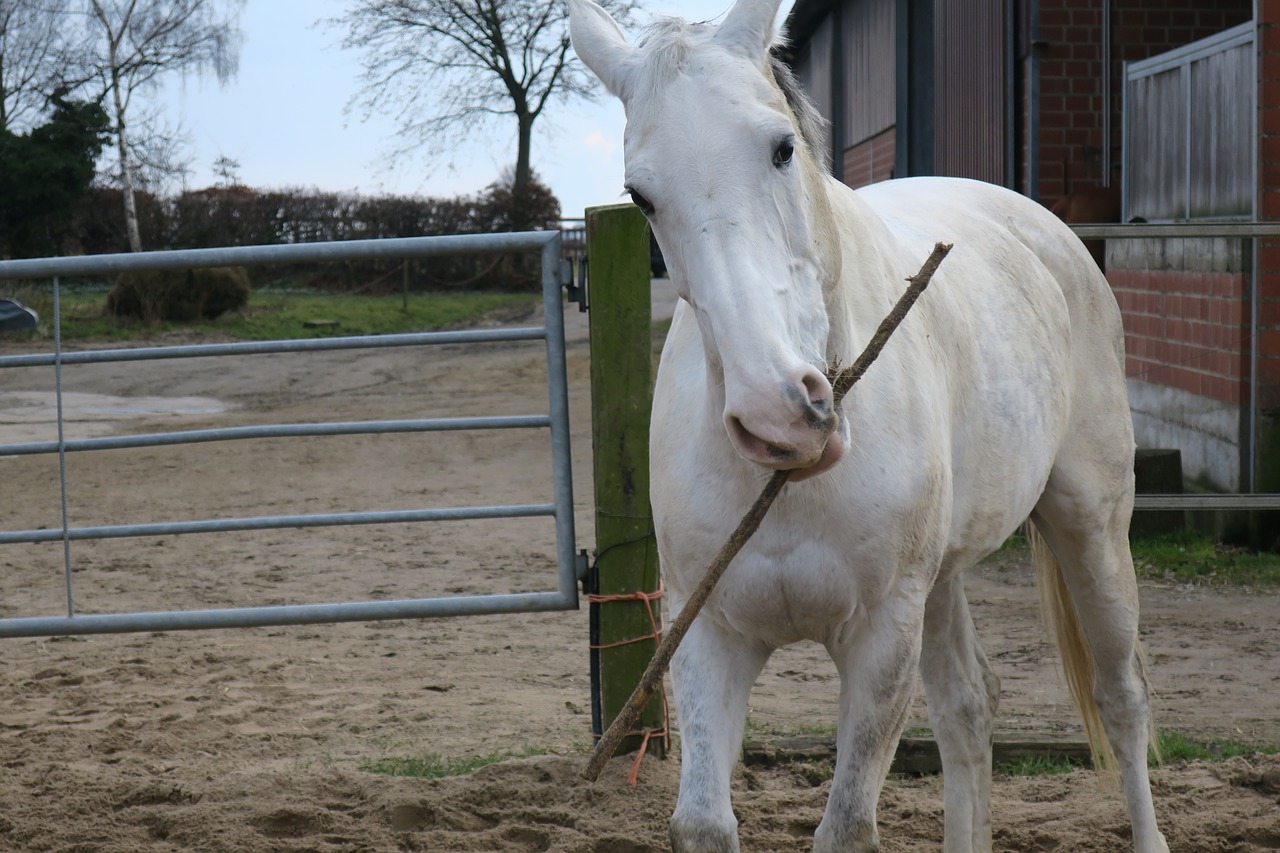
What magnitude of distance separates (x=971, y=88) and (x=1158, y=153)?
10.2 ft

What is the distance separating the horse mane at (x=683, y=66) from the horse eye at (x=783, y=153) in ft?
0.66

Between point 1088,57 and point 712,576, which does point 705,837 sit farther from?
point 1088,57


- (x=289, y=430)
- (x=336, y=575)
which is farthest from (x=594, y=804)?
(x=336, y=575)

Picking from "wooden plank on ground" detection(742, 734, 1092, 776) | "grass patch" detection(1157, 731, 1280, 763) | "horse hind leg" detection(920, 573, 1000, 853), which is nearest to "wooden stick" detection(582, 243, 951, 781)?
"horse hind leg" detection(920, 573, 1000, 853)

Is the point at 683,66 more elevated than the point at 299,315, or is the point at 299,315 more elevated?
the point at 299,315

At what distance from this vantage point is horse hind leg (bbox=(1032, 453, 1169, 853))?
3135 millimetres

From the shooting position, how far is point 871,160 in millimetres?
16250

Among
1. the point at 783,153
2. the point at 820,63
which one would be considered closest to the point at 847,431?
the point at 783,153

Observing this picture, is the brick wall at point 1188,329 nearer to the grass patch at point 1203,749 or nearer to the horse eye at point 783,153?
the grass patch at point 1203,749

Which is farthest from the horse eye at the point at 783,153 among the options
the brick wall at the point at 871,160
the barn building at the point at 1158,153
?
the brick wall at the point at 871,160

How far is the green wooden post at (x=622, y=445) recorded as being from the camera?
3.51 meters

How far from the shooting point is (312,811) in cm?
329

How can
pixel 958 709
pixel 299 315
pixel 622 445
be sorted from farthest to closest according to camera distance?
pixel 299 315 → pixel 622 445 → pixel 958 709

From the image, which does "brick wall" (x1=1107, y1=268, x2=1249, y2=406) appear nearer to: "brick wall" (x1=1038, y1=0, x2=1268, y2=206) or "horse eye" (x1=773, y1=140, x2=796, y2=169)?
"brick wall" (x1=1038, y1=0, x2=1268, y2=206)
